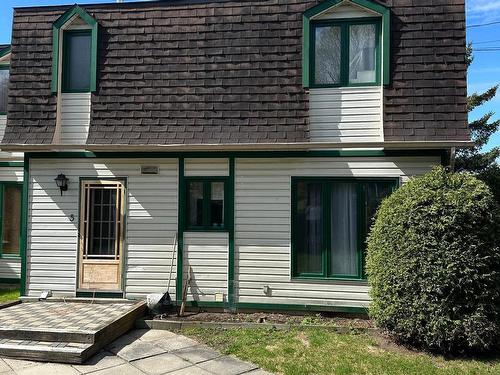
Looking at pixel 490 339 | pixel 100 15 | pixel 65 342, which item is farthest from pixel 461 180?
pixel 100 15

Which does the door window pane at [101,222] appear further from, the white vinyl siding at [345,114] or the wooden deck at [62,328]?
the white vinyl siding at [345,114]

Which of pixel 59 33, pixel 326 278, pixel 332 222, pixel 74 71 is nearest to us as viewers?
pixel 326 278

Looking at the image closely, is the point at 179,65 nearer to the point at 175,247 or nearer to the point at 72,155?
the point at 72,155

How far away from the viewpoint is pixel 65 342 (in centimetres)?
581

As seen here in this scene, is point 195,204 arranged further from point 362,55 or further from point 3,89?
point 3,89

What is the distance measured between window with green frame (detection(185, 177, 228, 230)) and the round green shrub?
3.14 metres

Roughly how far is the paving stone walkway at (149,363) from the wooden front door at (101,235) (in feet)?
6.56

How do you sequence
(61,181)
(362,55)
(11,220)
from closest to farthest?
(362,55) < (61,181) < (11,220)

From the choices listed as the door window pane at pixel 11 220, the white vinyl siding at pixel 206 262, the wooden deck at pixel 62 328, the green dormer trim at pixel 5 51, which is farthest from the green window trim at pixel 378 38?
the green dormer trim at pixel 5 51

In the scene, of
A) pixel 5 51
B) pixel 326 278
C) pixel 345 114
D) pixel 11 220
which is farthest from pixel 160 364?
pixel 5 51

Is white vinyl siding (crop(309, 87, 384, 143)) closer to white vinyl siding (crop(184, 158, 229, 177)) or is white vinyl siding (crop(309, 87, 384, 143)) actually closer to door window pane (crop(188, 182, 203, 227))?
white vinyl siding (crop(184, 158, 229, 177))

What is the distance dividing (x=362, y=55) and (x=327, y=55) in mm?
617

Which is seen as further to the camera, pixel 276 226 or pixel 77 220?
pixel 77 220

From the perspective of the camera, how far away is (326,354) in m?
5.75
